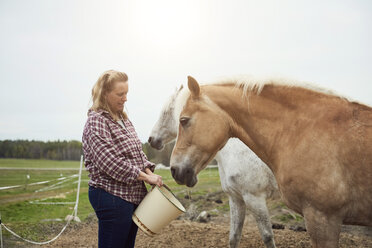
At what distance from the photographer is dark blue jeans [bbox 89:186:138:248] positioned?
2.21 meters

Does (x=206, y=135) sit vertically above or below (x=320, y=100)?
below

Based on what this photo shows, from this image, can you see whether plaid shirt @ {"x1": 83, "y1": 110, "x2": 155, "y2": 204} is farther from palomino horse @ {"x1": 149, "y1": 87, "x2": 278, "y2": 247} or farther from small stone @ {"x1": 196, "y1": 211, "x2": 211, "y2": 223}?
small stone @ {"x1": 196, "y1": 211, "x2": 211, "y2": 223}

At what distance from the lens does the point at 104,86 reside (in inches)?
92.4

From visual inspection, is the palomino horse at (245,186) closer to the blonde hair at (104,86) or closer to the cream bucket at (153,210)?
the blonde hair at (104,86)

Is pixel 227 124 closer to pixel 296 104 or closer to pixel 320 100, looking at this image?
pixel 296 104

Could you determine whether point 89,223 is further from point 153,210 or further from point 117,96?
point 117,96

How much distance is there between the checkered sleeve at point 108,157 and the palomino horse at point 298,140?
14.5 inches

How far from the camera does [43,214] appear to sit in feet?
25.6

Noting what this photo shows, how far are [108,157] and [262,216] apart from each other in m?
2.48

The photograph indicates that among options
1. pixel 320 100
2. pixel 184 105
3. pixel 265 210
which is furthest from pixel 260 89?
pixel 265 210

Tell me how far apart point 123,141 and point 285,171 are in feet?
4.25

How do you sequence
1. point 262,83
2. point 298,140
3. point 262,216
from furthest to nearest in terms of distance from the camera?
point 262,216 → point 262,83 → point 298,140

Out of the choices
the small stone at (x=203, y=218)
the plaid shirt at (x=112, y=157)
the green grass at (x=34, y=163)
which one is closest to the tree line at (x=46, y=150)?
the green grass at (x=34, y=163)

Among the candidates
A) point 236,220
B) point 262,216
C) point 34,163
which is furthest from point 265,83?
point 34,163
